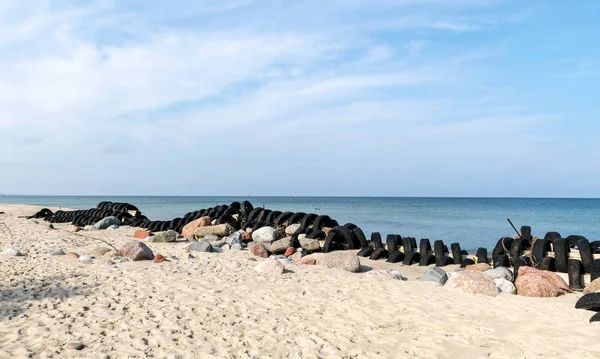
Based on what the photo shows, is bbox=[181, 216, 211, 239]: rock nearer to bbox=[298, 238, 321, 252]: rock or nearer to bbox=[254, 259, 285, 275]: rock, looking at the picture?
bbox=[298, 238, 321, 252]: rock

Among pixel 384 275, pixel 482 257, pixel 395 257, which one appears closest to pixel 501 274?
pixel 482 257

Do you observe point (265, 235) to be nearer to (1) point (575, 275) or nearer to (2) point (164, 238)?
(2) point (164, 238)

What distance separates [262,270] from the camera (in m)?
8.48

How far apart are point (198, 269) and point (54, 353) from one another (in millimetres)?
4248

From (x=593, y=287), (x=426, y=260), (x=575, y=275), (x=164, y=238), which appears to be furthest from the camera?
(x=164, y=238)

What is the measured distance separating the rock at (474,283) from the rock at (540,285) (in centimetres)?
43

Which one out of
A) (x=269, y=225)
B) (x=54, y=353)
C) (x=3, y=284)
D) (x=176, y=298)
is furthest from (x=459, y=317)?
(x=269, y=225)

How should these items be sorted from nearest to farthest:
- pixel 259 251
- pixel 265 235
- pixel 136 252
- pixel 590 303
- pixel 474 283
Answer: pixel 590 303
pixel 474 283
pixel 136 252
pixel 259 251
pixel 265 235

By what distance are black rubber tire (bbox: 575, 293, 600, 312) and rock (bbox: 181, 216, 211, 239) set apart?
10.4 metres

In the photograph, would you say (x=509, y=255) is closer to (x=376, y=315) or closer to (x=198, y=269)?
(x=376, y=315)

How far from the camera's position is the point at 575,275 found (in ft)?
24.9

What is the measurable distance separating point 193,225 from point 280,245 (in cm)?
405

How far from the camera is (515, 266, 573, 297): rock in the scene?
7.03 meters

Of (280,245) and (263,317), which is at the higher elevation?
(280,245)
